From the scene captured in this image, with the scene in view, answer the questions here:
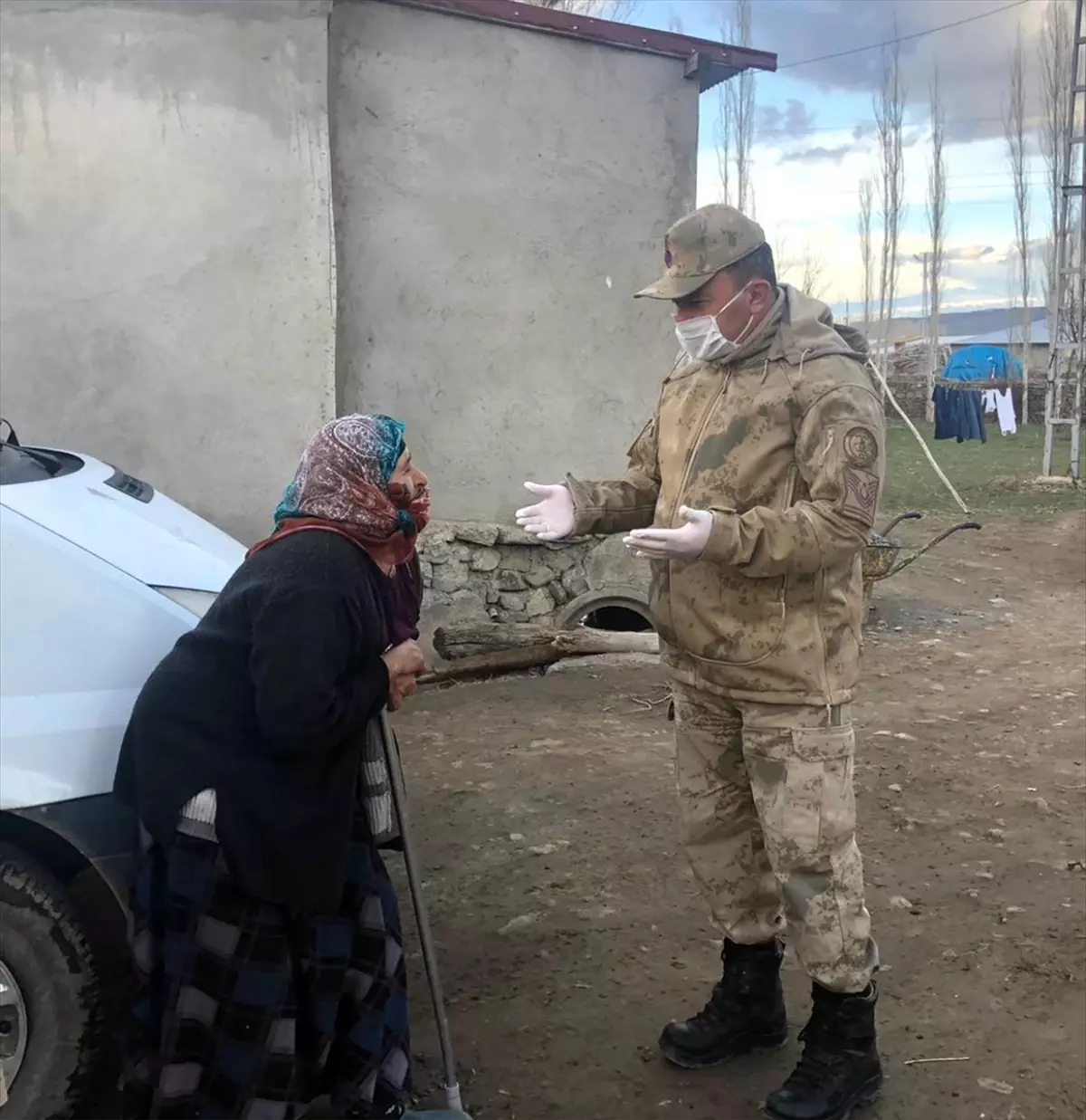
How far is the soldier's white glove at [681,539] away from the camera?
2.54 metres

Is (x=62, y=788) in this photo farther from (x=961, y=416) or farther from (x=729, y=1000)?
(x=961, y=416)

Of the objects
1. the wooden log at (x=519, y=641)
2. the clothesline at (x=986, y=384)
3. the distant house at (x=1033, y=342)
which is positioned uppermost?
the distant house at (x=1033, y=342)

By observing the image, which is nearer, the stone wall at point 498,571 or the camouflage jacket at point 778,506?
the camouflage jacket at point 778,506

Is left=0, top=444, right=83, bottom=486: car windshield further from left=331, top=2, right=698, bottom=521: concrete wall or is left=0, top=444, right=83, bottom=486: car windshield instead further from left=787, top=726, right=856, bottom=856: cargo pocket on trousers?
left=331, top=2, right=698, bottom=521: concrete wall

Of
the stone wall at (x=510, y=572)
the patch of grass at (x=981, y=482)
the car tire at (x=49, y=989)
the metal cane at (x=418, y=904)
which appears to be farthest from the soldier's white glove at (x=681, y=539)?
the patch of grass at (x=981, y=482)

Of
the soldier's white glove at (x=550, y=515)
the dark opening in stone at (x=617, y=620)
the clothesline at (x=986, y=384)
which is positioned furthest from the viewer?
the clothesline at (x=986, y=384)

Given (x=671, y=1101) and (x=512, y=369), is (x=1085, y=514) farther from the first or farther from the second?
(x=671, y=1101)

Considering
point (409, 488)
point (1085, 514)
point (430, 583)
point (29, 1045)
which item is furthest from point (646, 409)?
point (1085, 514)

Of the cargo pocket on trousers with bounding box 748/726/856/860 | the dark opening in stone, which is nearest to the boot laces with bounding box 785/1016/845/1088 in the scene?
the cargo pocket on trousers with bounding box 748/726/856/860

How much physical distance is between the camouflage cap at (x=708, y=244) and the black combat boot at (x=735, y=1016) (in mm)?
1729

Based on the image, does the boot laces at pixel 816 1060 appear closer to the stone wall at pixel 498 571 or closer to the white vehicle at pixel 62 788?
the white vehicle at pixel 62 788

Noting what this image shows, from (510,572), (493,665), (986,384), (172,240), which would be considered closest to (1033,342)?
(986,384)

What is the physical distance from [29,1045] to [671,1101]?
155cm

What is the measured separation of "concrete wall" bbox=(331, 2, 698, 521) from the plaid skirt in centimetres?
483
